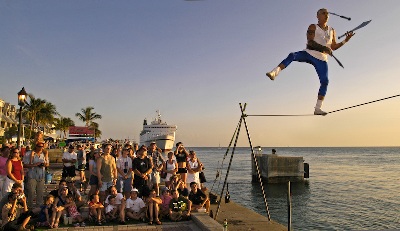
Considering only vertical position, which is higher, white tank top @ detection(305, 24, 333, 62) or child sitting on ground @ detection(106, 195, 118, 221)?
white tank top @ detection(305, 24, 333, 62)

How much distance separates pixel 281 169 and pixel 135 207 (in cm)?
2683

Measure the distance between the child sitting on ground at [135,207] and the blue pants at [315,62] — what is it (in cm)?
543

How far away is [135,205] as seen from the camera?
8672 millimetres

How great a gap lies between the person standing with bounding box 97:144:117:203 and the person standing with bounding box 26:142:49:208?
5.13 ft

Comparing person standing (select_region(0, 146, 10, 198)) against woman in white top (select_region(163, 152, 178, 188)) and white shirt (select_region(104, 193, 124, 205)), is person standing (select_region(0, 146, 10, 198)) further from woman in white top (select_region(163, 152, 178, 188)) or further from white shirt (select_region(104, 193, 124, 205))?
woman in white top (select_region(163, 152, 178, 188))

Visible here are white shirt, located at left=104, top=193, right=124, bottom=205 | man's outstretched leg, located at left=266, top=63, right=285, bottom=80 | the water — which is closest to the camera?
man's outstretched leg, located at left=266, top=63, right=285, bottom=80

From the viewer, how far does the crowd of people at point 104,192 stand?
791 cm

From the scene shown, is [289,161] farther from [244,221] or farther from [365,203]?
[244,221]

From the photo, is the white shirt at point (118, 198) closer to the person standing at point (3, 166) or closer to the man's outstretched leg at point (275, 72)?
the person standing at point (3, 166)

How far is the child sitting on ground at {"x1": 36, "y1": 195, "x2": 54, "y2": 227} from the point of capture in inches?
309

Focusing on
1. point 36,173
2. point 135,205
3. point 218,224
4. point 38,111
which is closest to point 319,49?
point 218,224

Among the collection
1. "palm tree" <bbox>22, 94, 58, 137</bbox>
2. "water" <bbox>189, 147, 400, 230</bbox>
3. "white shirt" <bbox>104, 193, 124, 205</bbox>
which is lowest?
"water" <bbox>189, 147, 400, 230</bbox>

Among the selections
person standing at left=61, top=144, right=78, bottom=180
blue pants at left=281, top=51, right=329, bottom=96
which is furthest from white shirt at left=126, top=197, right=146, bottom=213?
blue pants at left=281, top=51, right=329, bottom=96

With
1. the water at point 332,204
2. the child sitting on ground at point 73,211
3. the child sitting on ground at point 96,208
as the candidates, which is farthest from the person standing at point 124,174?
the water at point 332,204
